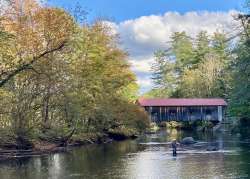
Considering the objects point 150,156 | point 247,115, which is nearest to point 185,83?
point 247,115

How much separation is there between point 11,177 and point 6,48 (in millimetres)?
11348

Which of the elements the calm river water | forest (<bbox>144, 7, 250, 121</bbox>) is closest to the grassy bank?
the calm river water

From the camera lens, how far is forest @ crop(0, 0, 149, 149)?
3884cm

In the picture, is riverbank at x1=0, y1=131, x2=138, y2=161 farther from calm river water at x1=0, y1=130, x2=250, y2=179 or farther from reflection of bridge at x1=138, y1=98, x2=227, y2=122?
reflection of bridge at x1=138, y1=98, x2=227, y2=122

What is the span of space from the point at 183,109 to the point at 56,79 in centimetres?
5917

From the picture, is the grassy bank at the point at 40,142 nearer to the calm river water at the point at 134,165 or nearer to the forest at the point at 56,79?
the forest at the point at 56,79

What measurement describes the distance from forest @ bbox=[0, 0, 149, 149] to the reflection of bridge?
33.3 meters

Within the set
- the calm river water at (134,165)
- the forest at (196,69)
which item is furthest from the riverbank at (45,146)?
the forest at (196,69)

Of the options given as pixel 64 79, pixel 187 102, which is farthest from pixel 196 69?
pixel 64 79

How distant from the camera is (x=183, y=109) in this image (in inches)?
3903

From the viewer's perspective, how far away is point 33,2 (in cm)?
4938

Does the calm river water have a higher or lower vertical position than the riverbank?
lower

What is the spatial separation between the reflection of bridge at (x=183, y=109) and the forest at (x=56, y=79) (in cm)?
3329

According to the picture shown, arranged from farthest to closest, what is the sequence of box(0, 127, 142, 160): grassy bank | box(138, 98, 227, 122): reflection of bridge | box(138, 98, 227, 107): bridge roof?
box(138, 98, 227, 122): reflection of bridge, box(138, 98, 227, 107): bridge roof, box(0, 127, 142, 160): grassy bank
